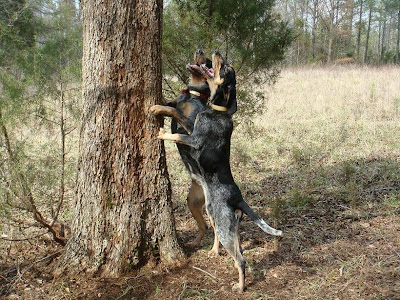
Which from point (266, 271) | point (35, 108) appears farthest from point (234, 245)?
point (35, 108)

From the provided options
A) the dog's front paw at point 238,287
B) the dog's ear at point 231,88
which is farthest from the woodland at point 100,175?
the dog's ear at point 231,88

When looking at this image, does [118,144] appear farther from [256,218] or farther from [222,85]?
[256,218]

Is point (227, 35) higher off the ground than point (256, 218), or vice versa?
point (227, 35)

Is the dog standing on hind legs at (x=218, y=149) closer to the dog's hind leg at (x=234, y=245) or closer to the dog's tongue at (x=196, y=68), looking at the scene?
the dog's hind leg at (x=234, y=245)

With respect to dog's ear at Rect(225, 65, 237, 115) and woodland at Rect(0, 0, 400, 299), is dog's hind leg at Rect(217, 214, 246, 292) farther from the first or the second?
dog's ear at Rect(225, 65, 237, 115)

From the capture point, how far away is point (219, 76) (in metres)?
3.59

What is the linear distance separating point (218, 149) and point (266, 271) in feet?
4.27

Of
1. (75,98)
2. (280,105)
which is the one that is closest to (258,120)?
(280,105)

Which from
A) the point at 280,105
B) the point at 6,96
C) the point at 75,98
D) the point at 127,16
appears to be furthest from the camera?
the point at 280,105

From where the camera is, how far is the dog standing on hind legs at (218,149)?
3.48 meters

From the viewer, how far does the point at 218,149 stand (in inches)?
→ 143

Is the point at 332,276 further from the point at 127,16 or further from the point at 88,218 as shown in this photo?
the point at 127,16

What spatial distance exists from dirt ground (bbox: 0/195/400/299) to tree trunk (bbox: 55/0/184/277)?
0.23 metres

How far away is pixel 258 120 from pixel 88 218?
27.0ft
